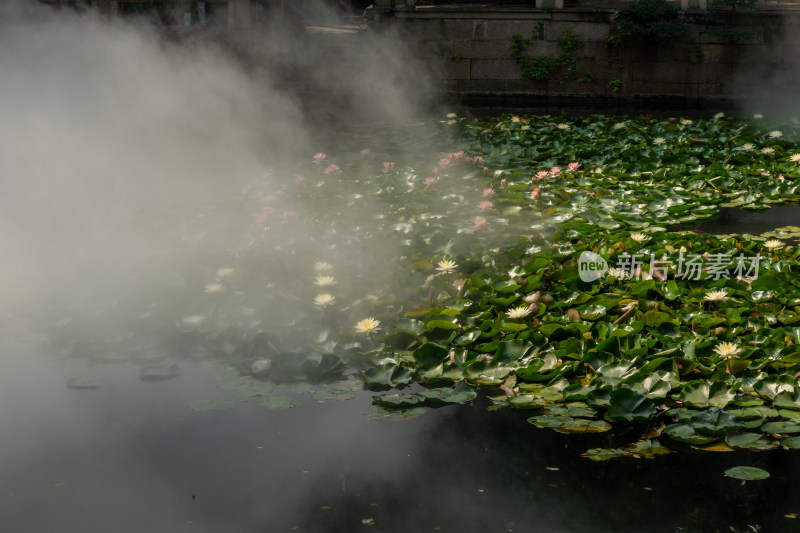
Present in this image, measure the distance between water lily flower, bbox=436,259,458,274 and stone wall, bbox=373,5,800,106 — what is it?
7056 mm

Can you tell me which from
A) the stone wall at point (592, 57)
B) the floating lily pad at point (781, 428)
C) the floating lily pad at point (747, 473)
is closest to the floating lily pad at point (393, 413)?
the floating lily pad at point (747, 473)

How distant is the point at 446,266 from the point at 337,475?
1.52 metres

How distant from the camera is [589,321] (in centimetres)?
319

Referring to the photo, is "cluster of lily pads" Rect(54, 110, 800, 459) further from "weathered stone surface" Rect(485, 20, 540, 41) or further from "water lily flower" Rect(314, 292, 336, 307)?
"weathered stone surface" Rect(485, 20, 540, 41)

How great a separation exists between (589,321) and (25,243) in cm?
312

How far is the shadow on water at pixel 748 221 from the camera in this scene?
466cm

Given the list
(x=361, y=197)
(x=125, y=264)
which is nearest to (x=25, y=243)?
(x=125, y=264)

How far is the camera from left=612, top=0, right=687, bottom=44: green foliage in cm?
978

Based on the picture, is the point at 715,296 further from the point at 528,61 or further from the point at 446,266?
the point at 528,61

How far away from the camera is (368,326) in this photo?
3.19 metres

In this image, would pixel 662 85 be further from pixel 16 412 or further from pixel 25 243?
pixel 16 412

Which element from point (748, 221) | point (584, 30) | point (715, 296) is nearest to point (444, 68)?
point (584, 30)

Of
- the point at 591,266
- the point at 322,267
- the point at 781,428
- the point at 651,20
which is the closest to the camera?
the point at 781,428

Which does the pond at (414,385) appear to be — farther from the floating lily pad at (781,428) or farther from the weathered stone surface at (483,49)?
the weathered stone surface at (483,49)
